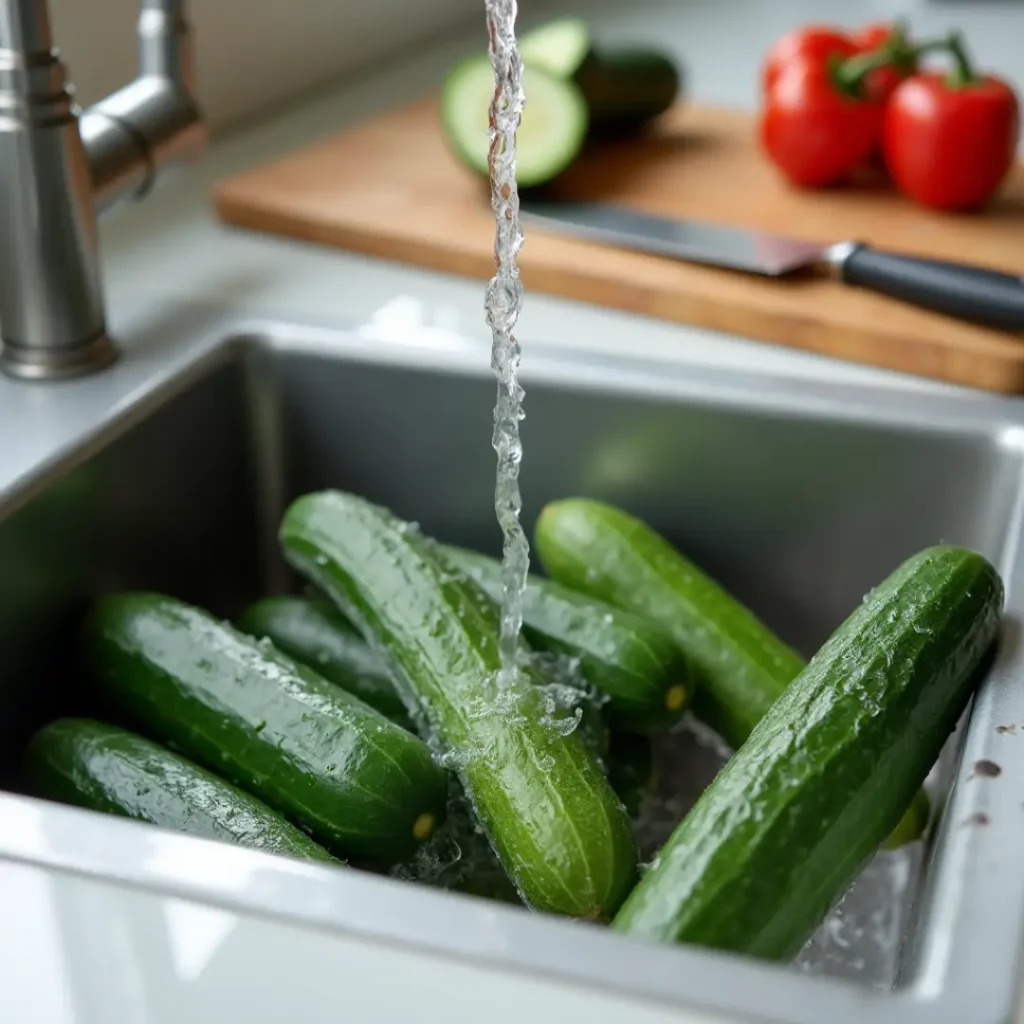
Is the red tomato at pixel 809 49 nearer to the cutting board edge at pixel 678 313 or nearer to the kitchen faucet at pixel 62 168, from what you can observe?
the cutting board edge at pixel 678 313

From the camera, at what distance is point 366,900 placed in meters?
0.54

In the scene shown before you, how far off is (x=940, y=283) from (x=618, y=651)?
17.2 inches

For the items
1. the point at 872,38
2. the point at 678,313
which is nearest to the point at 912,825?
the point at 678,313

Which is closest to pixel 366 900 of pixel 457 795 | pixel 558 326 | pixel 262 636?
pixel 457 795

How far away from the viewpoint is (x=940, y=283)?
105 centimetres

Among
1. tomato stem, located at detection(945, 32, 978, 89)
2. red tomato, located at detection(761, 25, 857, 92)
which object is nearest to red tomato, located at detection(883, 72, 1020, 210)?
tomato stem, located at detection(945, 32, 978, 89)

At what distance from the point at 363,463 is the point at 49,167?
329 mm

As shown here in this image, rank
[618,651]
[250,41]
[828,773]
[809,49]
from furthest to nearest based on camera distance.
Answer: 1. [250,41]
2. [809,49]
3. [618,651]
4. [828,773]

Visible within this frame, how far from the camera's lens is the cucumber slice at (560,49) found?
145cm

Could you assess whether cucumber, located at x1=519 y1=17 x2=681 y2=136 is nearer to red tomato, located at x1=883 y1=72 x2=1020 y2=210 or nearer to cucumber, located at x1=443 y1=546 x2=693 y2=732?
red tomato, located at x1=883 y1=72 x2=1020 y2=210

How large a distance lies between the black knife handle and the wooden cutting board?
0.01 meters

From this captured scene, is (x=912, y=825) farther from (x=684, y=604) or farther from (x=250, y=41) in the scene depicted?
(x=250, y=41)

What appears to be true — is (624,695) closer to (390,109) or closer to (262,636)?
(262,636)

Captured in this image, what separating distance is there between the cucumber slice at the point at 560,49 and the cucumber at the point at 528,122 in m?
0.07
